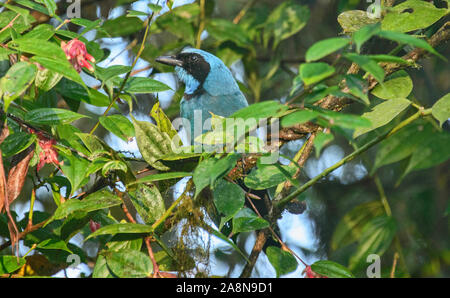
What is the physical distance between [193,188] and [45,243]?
65 centimetres

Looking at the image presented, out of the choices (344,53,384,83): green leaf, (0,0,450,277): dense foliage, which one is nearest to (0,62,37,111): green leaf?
(0,0,450,277): dense foliage

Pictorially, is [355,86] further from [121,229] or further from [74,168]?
[74,168]

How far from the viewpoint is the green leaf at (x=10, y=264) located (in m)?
1.83

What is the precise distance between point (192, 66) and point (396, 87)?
197cm

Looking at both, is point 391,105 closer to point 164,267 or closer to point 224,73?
point 164,267

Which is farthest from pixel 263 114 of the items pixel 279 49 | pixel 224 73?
pixel 279 49

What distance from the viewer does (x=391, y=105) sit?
1851 mm

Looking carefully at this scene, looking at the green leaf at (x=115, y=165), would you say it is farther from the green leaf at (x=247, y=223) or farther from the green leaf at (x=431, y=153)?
the green leaf at (x=431, y=153)

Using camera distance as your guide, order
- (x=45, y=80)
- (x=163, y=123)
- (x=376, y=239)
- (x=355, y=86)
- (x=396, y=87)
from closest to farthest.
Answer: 1. (x=355, y=86)
2. (x=45, y=80)
3. (x=396, y=87)
4. (x=163, y=123)
5. (x=376, y=239)

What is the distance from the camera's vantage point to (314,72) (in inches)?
49.8

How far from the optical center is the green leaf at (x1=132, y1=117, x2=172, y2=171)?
1962 millimetres

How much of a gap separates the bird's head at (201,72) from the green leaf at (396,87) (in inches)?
63.1

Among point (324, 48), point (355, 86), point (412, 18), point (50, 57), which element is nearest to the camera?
point (324, 48)

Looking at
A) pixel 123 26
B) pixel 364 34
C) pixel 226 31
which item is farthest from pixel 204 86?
pixel 364 34
